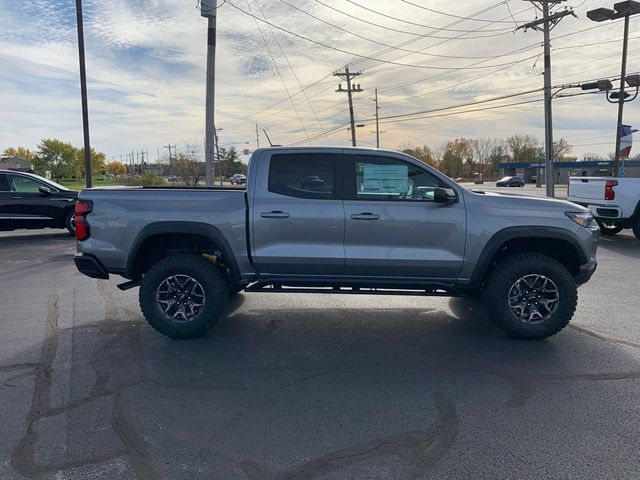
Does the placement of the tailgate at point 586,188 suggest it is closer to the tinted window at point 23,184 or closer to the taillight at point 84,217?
the taillight at point 84,217

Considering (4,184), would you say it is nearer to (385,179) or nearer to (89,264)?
(89,264)

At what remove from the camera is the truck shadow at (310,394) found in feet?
9.68

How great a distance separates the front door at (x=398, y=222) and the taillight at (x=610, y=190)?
8.67 meters

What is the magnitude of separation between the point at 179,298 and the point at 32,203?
9153mm

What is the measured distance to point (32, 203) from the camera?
39.4 feet

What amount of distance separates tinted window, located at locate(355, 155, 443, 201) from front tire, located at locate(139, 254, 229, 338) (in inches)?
69.8

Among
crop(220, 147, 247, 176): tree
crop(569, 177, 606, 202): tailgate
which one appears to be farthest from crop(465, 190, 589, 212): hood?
crop(220, 147, 247, 176): tree

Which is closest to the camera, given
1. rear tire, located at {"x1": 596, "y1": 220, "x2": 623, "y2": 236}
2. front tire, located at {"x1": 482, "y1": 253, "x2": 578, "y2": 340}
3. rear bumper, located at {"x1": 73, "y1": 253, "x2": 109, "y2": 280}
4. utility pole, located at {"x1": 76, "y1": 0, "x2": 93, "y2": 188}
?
front tire, located at {"x1": 482, "y1": 253, "x2": 578, "y2": 340}

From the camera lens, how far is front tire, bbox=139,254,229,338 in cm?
498

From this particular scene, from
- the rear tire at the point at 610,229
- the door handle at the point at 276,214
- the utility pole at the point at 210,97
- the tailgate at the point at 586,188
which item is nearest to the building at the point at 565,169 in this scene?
the rear tire at the point at 610,229

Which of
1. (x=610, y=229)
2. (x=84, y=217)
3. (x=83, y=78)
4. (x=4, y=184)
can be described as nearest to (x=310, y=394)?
(x=84, y=217)

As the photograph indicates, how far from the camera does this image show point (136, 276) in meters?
5.25

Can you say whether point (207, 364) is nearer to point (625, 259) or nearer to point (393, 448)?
point (393, 448)

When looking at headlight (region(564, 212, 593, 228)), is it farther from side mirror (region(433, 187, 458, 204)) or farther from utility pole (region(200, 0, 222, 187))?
utility pole (region(200, 0, 222, 187))
